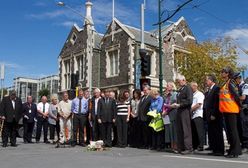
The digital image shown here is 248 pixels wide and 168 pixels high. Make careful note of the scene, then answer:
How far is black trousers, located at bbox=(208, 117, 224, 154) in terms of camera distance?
31.2ft

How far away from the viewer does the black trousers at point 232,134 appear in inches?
344

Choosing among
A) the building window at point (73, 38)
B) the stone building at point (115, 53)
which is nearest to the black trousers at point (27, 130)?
the stone building at point (115, 53)

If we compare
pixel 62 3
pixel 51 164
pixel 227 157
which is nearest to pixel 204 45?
pixel 62 3

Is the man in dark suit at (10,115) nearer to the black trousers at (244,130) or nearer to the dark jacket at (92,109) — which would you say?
the dark jacket at (92,109)

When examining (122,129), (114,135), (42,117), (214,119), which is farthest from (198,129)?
(42,117)

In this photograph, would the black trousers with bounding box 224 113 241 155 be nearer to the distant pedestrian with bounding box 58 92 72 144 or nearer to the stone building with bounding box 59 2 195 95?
the distant pedestrian with bounding box 58 92 72 144

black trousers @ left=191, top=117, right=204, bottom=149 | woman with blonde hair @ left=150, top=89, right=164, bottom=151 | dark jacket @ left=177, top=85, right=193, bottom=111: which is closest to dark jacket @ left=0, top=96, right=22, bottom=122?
woman with blonde hair @ left=150, top=89, right=164, bottom=151

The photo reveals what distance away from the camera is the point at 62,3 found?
76.1ft

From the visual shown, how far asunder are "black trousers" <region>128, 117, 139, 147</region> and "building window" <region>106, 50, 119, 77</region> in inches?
694

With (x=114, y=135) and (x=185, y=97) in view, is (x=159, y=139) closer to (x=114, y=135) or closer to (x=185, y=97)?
(x=185, y=97)

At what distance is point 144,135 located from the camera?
12.1m

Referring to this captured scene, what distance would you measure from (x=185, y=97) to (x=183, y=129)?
860 mm

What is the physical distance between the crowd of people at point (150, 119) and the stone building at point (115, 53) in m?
13.9

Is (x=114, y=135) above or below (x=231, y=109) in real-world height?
below
